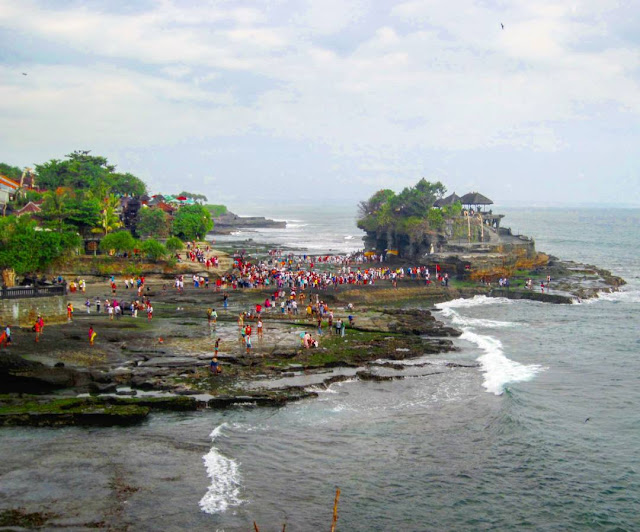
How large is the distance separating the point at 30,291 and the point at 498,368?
2394cm

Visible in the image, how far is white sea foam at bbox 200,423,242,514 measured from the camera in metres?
17.8

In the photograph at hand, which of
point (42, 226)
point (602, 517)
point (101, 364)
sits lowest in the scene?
point (602, 517)

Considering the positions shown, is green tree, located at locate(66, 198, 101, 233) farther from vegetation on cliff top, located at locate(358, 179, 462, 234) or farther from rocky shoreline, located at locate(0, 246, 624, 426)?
vegetation on cliff top, located at locate(358, 179, 462, 234)

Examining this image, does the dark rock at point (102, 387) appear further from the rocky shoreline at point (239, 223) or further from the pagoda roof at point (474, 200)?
the rocky shoreline at point (239, 223)

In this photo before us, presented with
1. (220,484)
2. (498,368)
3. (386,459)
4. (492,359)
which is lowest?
(386,459)

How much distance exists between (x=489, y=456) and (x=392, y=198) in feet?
202

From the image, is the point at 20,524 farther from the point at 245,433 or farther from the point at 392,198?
the point at 392,198

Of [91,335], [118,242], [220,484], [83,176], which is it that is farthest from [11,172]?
[220,484]

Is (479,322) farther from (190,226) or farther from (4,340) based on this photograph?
(190,226)

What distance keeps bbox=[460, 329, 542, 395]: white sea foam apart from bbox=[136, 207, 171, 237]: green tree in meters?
41.6

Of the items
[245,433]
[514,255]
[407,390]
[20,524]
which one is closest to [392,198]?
[514,255]

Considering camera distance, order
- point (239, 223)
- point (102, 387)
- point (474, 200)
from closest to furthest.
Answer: point (102, 387)
point (474, 200)
point (239, 223)

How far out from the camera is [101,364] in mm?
28859

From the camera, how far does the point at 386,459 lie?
21.4m
